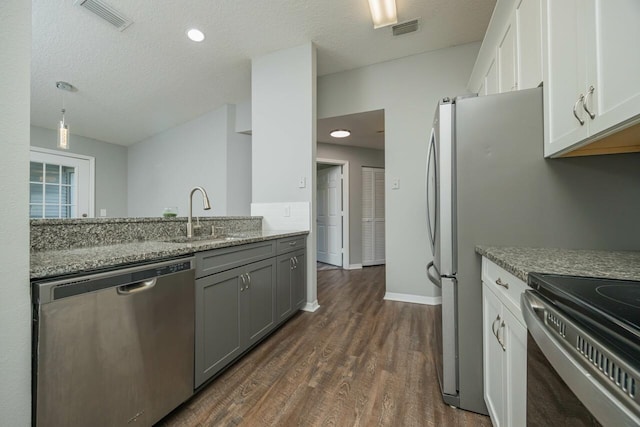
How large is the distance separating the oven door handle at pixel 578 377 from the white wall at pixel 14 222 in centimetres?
144

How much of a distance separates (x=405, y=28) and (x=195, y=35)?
209 cm

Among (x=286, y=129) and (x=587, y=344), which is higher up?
(x=286, y=129)

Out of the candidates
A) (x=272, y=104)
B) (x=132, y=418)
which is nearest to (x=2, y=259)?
(x=132, y=418)

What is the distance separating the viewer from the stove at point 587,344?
0.38 meters

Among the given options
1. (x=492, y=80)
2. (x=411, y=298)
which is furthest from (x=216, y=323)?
(x=492, y=80)

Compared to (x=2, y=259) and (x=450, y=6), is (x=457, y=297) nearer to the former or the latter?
(x=2, y=259)

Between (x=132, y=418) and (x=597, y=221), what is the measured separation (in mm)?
2164

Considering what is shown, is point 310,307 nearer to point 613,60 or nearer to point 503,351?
point 503,351

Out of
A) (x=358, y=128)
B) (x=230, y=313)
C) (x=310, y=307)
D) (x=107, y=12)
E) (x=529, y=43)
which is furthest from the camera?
(x=358, y=128)

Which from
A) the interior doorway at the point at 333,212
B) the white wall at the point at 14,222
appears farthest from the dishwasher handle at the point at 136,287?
the interior doorway at the point at 333,212

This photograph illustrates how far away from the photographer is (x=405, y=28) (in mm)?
2473

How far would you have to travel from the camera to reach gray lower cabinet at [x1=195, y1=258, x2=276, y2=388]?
4.51 ft

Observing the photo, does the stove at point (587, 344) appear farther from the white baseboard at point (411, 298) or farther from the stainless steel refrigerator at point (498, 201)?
the white baseboard at point (411, 298)

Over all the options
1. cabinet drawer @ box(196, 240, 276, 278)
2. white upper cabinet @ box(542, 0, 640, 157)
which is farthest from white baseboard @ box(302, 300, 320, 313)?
white upper cabinet @ box(542, 0, 640, 157)
